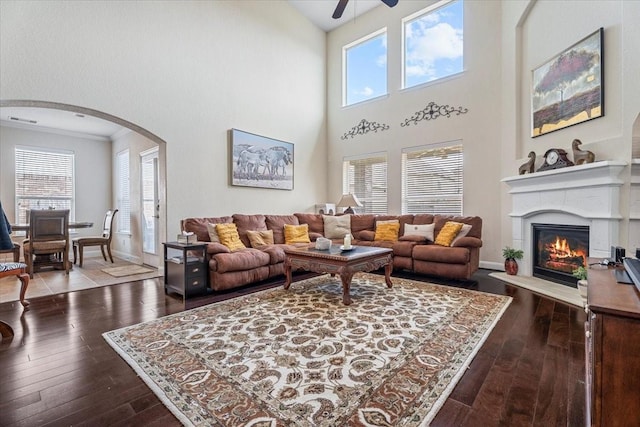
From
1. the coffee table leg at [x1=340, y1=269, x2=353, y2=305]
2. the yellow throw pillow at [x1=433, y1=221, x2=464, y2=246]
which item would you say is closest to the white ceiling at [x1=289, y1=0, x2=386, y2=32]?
the yellow throw pillow at [x1=433, y1=221, x2=464, y2=246]

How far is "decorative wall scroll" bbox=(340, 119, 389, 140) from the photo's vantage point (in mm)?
6469

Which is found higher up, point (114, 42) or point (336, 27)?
point (336, 27)

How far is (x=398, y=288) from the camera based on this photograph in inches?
152

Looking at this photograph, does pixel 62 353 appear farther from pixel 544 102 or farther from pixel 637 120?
pixel 544 102

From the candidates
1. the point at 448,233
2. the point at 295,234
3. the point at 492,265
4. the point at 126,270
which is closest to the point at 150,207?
the point at 126,270

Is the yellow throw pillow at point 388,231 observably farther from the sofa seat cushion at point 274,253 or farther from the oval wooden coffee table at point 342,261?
the sofa seat cushion at point 274,253

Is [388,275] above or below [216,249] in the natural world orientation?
below

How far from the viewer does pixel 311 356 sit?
2.09 meters

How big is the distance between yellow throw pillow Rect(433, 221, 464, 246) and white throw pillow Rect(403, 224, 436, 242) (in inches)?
8.0

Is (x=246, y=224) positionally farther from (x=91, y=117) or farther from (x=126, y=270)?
(x=91, y=117)

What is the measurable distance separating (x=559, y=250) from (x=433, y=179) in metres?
2.29

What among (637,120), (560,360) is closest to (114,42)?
(560,360)

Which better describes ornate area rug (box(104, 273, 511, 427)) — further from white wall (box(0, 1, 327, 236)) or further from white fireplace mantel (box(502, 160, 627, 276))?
white wall (box(0, 1, 327, 236))

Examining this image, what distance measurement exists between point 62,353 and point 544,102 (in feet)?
19.6
